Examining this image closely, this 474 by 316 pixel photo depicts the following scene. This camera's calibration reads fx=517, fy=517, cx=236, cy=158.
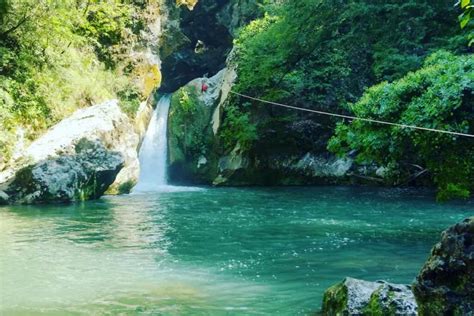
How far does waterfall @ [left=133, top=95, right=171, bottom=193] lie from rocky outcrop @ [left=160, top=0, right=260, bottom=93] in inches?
182

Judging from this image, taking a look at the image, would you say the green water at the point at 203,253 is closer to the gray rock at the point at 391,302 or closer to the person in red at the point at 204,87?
the gray rock at the point at 391,302

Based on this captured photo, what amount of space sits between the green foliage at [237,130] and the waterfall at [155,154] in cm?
353

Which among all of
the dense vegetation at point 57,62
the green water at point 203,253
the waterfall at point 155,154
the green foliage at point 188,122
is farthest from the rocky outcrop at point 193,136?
the green water at point 203,253

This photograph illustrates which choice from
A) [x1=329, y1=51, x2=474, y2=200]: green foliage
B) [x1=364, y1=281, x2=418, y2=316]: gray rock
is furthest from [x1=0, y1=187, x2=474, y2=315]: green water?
[x1=329, y1=51, x2=474, y2=200]: green foliage

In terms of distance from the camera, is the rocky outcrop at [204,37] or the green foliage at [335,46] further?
the rocky outcrop at [204,37]

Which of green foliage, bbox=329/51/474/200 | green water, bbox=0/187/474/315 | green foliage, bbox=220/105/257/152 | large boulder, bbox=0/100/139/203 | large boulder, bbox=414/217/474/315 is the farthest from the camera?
green foliage, bbox=220/105/257/152

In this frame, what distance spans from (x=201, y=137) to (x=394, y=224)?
15.5 m

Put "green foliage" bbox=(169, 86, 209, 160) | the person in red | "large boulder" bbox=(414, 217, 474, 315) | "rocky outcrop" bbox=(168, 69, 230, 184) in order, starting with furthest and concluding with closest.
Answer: the person in red → "green foliage" bbox=(169, 86, 209, 160) → "rocky outcrop" bbox=(168, 69, 230, 184) → "large boulder" bbox=(414, 217, 474, 315)

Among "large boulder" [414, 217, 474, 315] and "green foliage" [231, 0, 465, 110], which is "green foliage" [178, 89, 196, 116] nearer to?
"green foliage" [231, 0, 465, 110]

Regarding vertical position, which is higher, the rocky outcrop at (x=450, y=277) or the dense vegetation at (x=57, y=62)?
the dense vegetation at (x=57, y=62)

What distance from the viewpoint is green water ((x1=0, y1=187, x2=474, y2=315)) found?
284 inches

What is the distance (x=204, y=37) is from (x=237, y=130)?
11.9 metres

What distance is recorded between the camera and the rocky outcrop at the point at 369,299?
19.5 feet

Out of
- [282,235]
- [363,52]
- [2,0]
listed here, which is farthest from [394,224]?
[2,0]
